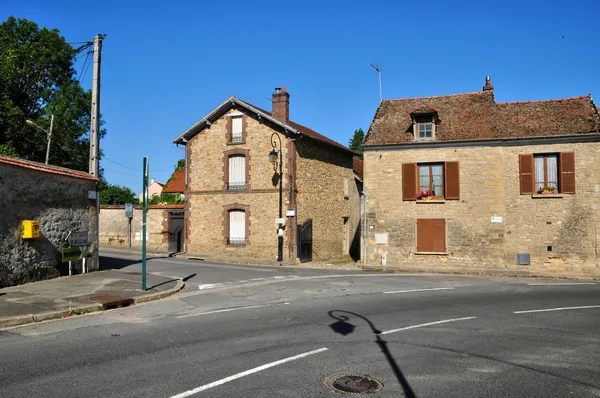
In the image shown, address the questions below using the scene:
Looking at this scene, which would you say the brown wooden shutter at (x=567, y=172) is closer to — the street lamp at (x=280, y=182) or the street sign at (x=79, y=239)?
the street lamp at (x=280, y=182)

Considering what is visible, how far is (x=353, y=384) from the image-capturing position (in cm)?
514

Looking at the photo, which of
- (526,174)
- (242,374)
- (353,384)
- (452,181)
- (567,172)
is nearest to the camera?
(353,384)

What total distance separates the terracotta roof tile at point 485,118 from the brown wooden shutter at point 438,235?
4.03m

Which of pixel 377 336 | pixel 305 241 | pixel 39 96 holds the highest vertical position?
pixel 39 96

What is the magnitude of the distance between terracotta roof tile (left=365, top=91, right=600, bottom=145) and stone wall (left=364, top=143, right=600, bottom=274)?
29.2 inches

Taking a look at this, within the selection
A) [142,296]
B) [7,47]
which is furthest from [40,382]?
[7,47]

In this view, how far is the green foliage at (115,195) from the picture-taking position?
3538 centimetres

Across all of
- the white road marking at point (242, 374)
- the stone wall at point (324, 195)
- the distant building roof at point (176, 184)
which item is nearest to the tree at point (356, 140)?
the distant building roof at point (176, 184)

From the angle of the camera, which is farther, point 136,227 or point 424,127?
point 136,227

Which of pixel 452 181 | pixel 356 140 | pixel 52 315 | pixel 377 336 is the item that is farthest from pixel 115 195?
pixel 356 140

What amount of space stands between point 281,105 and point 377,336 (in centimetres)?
1994

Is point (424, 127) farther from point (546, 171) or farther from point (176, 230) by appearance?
point (176, 230)

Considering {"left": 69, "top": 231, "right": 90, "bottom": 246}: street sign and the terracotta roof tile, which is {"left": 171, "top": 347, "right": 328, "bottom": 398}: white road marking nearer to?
{"left": 69, "top": 231, "right": 90, "bottom": 246}: street sign

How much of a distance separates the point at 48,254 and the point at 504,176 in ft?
61.1
